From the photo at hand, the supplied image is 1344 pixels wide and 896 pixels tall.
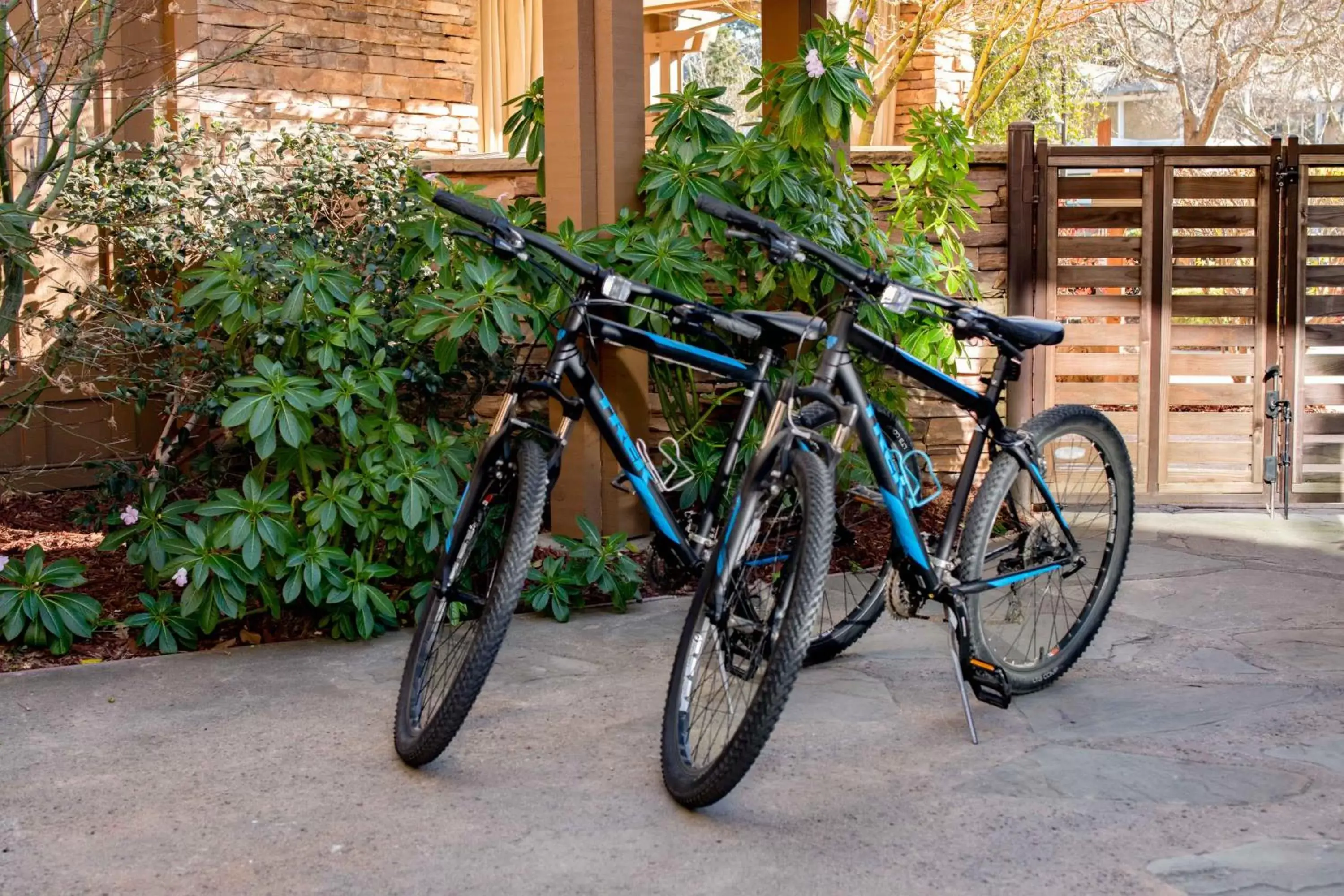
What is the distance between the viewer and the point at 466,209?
3.49 metres

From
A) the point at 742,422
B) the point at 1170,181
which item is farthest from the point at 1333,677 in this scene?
the point at 1170,181

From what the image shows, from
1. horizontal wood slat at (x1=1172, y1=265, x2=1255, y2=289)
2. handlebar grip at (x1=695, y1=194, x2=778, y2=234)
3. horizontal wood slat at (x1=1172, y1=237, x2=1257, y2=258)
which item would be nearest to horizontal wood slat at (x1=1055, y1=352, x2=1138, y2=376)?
horizontal wood slat at (x1=1172, y1=265, x2=1255, y2=289)

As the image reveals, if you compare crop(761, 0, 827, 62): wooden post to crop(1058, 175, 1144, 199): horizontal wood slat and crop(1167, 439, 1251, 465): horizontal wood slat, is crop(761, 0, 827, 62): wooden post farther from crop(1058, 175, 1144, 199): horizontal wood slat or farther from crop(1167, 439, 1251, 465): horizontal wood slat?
crop(1167, 439, 1251, 465): horizontal wood slat

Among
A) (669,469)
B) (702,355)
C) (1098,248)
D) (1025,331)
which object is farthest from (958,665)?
(1098,248)

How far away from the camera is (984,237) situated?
6660mm

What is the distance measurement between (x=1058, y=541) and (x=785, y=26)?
338 cm

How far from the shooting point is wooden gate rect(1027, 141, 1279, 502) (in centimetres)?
657

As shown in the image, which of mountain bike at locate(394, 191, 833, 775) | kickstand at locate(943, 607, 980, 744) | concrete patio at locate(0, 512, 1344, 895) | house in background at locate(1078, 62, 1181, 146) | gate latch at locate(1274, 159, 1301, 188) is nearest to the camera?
concrete patio at locate(0, 512, 1344, 895)

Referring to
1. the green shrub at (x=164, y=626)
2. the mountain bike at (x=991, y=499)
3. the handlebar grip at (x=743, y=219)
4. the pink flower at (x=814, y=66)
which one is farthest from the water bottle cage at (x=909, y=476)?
the green shrub at (x=164, y=626)

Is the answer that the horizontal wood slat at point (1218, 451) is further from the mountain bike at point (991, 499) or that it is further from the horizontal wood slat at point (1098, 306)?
the mountain bike at point (991, 499)

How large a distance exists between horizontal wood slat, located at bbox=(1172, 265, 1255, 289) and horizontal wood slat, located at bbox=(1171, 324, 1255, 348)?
0.63ft

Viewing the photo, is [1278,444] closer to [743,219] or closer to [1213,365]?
[1213,365]

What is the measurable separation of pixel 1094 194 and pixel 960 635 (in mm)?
3610

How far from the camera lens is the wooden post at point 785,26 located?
6434mm
